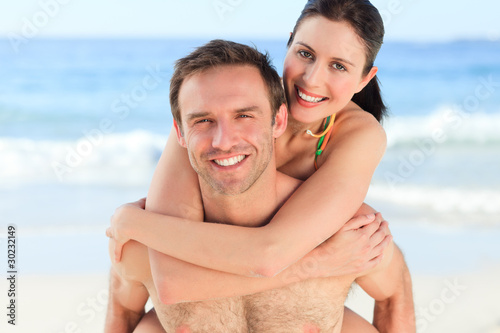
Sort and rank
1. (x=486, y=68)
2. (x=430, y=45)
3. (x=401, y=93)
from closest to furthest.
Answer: (x=401, y=93) < (x=486, y=68) < (x=430, y=45)

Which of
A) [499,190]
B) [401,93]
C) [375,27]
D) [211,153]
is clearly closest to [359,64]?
[375,27]

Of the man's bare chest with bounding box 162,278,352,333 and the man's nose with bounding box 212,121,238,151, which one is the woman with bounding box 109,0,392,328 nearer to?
the man's bare chest with bounding box 162,278,352,333

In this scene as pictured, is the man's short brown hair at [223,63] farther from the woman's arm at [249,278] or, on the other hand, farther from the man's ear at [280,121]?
the woman's arm at [249,278]

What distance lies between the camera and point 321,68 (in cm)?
284

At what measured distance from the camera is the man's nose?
2326mm

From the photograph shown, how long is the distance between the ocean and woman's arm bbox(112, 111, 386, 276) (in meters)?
0.84

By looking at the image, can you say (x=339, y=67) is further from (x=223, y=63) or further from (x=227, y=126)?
(x=227, y=126)

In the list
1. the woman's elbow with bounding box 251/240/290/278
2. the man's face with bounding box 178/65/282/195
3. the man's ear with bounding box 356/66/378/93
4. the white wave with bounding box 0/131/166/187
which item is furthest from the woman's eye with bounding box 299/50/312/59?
the white wave with bounding box 0/131/166/187

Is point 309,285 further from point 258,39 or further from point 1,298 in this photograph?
point 258,39

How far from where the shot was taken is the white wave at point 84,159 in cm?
1020

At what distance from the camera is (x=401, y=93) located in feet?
53.5

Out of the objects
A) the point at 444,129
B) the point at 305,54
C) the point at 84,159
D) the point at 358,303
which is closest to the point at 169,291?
the point at 305,54

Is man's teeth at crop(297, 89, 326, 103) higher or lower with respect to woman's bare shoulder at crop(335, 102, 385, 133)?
higher

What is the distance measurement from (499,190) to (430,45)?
522 inches
